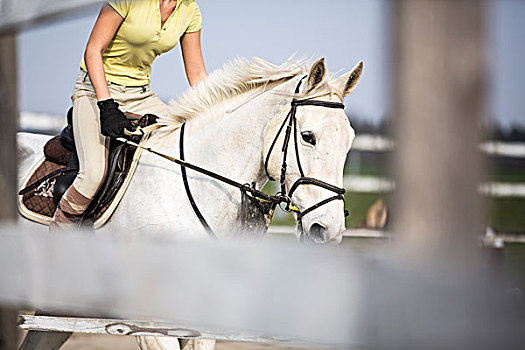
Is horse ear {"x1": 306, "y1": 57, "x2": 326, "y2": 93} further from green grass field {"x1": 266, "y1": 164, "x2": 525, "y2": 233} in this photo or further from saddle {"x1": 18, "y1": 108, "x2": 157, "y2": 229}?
green grass field {"x1": 266, "y1": 164, "x2": 525, "y2": 233}

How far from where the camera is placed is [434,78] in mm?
804

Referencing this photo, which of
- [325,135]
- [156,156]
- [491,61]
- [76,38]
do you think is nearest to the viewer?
[491,61]

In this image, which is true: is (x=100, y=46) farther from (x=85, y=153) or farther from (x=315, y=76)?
(x=315, y=76)

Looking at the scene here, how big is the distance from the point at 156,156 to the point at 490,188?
1819mm

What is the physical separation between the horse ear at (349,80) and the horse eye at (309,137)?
0.91 feet

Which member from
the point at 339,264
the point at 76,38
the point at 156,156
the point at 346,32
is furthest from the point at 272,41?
the point at 339,264

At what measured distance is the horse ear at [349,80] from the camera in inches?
98.3

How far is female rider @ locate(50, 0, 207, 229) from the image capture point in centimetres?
234

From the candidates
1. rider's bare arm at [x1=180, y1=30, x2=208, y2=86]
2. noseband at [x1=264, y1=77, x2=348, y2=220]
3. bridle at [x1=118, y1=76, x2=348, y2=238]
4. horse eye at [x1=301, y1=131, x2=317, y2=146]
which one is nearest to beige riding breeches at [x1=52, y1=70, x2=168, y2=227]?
bridle at [x1=118, y1=76, x2=348, y2=238]

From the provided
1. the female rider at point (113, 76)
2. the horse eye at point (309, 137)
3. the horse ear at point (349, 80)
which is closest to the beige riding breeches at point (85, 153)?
the female rider at point (113, 76)

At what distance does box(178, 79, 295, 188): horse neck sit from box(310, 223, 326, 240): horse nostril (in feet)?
1.06

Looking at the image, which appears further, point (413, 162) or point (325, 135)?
point (325, 135)

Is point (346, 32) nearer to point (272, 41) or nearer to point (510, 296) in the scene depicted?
point (272, 41)

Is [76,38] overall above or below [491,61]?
above
